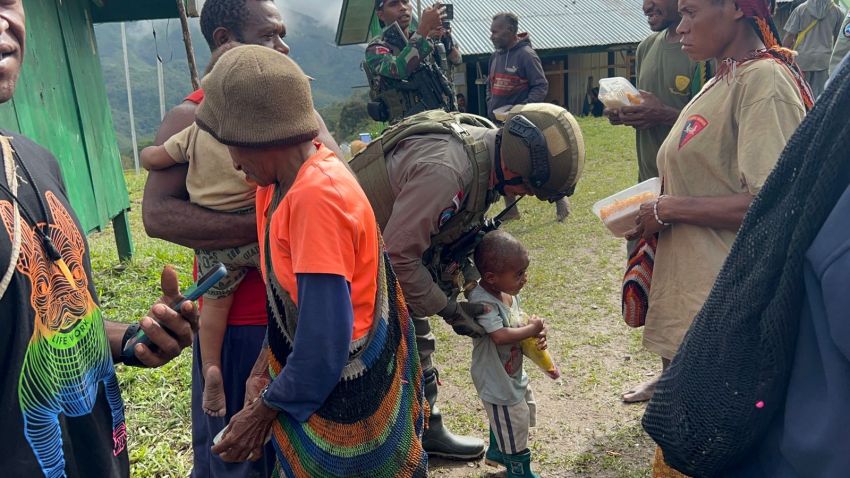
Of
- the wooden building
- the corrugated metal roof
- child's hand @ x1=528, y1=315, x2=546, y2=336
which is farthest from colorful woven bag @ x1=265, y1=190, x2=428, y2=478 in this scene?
the corrugated metal roof

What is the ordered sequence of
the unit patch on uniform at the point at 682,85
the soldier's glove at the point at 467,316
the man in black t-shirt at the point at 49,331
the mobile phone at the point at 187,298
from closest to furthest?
the man in black t-shirt at the point at 49,331 → the mobile phone at the point at 187,298 → the soldier's glove at the point at 467,316 → the unit patch on uniform at the point at 682,85

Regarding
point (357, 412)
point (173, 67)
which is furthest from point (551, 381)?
point (173, 67)

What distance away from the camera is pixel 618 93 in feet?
11.8

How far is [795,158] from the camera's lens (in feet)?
3.34

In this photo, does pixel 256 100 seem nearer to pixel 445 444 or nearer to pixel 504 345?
pixel 504 345

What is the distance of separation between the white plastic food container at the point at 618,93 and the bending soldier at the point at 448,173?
0.93 metres

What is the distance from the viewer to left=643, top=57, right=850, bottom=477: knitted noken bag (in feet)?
3.14

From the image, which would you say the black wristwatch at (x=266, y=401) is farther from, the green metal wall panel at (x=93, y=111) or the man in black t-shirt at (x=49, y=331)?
the green metal wall panel at (x=93, y=111)

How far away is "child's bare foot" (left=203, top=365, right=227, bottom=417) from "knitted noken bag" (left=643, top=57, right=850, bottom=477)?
1499 mm

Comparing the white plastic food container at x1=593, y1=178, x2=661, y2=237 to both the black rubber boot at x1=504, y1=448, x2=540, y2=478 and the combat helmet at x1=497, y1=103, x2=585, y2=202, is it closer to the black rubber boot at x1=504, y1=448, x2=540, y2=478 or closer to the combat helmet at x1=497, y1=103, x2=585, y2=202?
the combat helmet at x1=497, y1=103, x2=585, y2=202

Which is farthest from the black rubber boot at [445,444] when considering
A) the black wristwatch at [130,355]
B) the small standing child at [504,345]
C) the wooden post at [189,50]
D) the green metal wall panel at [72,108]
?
the green metal wall panel at [72,108]

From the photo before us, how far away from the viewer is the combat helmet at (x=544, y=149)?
8.57 feet

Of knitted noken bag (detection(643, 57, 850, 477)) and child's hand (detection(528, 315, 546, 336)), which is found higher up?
knitted noken bag (detection(643, 57, 850, 477))

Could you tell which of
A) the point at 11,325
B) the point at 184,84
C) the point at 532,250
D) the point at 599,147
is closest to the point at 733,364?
the point at 11,325
